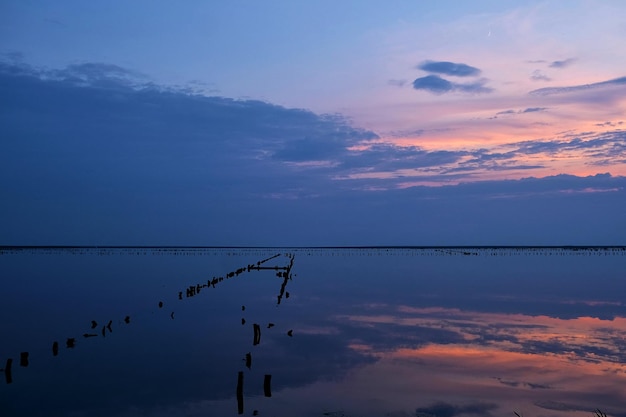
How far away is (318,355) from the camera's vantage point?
79.8 feet

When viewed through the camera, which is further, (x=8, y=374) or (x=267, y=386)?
(x=8, y=374)

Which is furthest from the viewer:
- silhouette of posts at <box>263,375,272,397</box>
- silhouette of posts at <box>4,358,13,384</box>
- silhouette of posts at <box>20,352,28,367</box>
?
silhouette of posts at <box>20,352,28,367</box>

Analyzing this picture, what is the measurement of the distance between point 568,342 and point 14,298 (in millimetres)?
39169

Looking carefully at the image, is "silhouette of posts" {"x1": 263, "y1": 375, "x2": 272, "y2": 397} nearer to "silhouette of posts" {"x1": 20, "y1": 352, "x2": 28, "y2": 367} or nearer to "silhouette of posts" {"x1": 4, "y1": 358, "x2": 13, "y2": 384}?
"silhouette of posts" {"x1": 4, "y1": 358, "x2": 13, "y2": 384}

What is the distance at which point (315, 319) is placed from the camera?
34.8m

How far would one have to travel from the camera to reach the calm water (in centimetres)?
1755

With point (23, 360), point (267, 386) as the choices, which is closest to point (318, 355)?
point (267, 386)

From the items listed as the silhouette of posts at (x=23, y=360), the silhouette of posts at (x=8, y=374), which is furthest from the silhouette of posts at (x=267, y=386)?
the silhouette of posts at (x=23, y=360)

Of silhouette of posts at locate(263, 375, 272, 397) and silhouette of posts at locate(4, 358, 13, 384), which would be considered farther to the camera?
silhouette of posts at locate(4, 358, 13, 384)

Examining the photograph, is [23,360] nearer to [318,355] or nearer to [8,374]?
[8,374]

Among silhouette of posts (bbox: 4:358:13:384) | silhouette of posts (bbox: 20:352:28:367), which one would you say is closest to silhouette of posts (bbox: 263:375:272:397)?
silhouette of posts (bbox: 4:358:13:384)

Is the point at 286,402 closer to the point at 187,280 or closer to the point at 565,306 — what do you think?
the point at 565,306

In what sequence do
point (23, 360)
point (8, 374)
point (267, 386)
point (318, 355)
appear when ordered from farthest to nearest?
point (318, 355) < point (23, 360) < point (8, 374) < point (267, 386)

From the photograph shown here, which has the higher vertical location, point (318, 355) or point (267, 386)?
A: point (267, 386)
